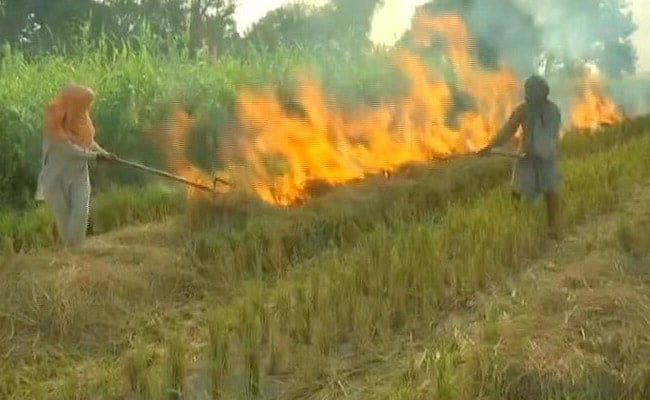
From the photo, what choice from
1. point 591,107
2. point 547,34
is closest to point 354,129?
point 547,34

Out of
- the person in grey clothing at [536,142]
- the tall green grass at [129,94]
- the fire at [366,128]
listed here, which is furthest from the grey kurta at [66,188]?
the person in grey clothing at [536,142]

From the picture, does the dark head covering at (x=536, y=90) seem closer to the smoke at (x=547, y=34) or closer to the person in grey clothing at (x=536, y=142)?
the person in grey clothing at (x=536, y=142)

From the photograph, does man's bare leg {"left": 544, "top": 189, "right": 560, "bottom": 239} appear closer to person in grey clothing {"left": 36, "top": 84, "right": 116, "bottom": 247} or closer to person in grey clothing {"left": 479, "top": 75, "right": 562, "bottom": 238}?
person in grey clothing {"left": 479, "top": 75, "right": 562, "bottom": 238}

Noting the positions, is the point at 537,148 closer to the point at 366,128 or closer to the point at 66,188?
the point at 366,128

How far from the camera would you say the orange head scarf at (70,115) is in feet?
27.0

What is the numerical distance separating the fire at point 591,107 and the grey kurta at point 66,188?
42.9 ft

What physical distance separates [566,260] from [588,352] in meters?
2.66

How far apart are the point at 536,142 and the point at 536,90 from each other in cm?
48

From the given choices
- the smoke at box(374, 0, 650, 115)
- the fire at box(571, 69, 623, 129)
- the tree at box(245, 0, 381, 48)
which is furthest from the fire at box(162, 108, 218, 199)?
the fire at box(571, 69, 623, 129)

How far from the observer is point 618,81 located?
29234 mm

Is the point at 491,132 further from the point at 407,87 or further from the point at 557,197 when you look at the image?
the point at 557,197

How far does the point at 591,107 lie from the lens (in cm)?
2122

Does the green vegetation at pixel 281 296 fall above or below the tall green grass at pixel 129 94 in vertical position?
below

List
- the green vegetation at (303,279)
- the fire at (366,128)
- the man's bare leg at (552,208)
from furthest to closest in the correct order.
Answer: the fire at (366,128), the man's bare leg at (552,208), the green vegetation at (303,279)
